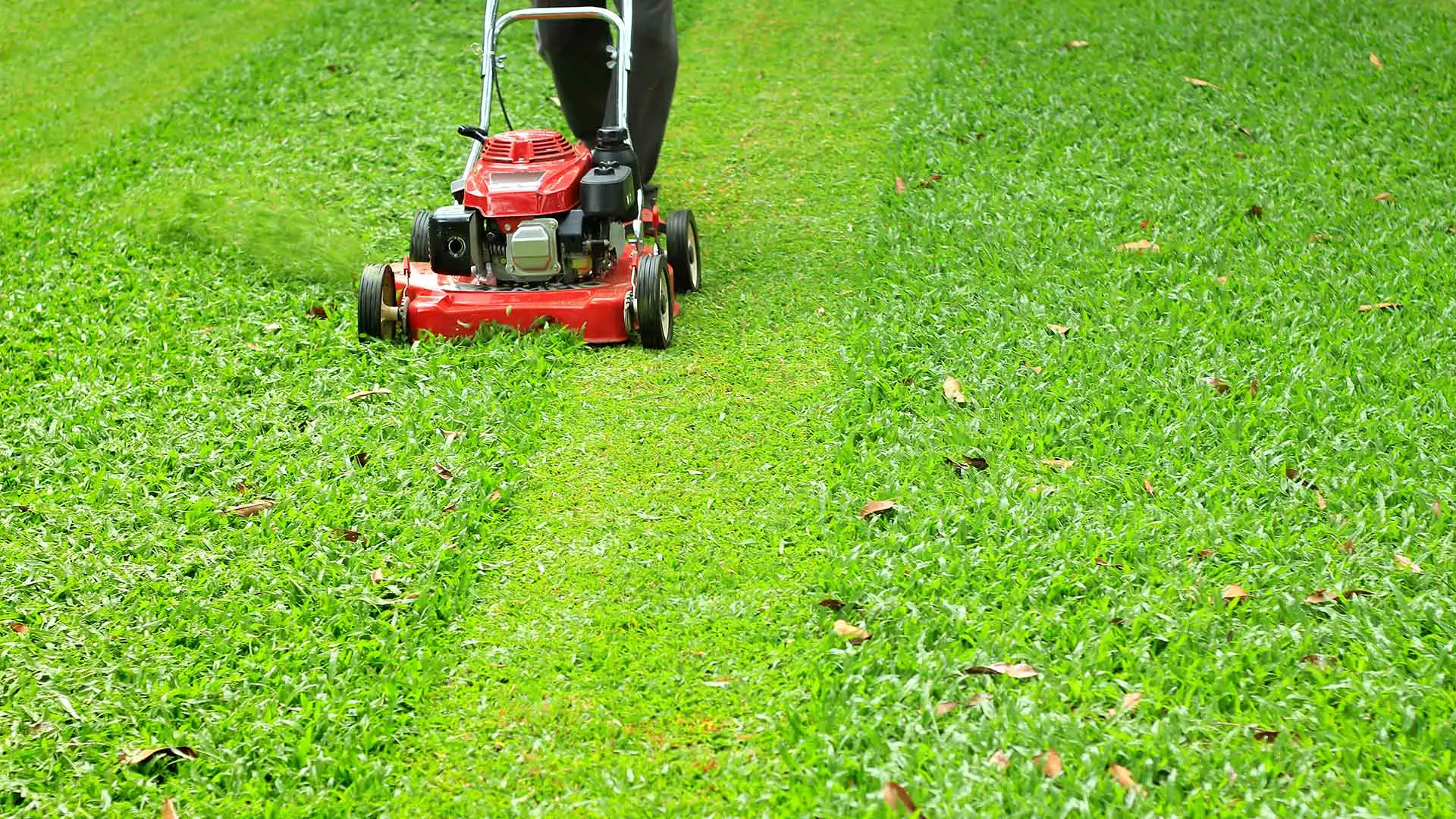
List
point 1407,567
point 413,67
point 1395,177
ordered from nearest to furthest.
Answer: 1. point 1407,567
2. point 1395,177
3. point 413,67

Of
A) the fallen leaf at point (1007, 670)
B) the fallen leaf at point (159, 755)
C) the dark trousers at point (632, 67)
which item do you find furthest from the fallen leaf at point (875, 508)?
the dark trousers at point (632, 67)

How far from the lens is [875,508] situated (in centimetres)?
337

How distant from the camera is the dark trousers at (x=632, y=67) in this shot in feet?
16.4

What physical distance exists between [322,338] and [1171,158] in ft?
12.0

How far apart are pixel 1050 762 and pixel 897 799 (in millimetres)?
288

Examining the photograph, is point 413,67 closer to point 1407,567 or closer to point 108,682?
point 108,682

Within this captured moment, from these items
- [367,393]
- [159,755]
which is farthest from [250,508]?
[159,755]

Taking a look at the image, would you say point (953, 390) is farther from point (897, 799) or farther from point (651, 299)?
point (897, 799)

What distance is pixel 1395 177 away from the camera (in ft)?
19.4

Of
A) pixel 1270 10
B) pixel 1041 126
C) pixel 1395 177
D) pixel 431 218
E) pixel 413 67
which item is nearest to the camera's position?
pixel 431 218

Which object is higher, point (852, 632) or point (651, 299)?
point (651, 299)

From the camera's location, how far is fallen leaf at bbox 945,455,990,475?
141 inches

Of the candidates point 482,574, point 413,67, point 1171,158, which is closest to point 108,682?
point 482,574

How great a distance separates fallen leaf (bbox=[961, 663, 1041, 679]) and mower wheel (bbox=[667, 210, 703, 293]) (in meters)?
2.26
